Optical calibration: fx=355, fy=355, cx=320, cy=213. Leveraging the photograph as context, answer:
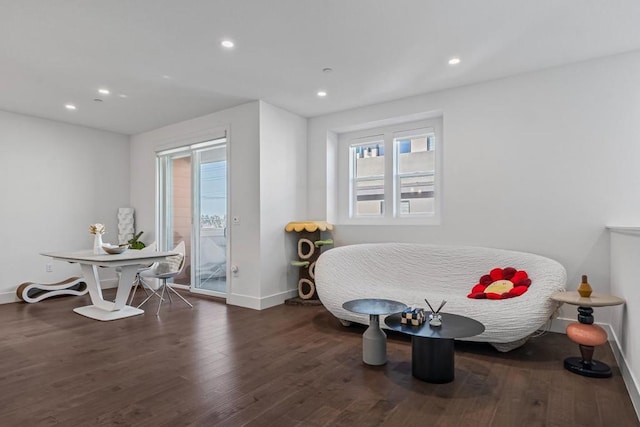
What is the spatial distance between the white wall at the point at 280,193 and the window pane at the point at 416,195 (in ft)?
4.86

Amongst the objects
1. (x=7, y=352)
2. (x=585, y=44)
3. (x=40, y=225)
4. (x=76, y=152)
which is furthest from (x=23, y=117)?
(x=585, y=44)

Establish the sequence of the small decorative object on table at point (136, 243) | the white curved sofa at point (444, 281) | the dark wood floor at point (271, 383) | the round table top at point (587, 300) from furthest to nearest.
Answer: the small decorative object on table at point (136, 243) < the white curved sofa at point (444, 281) < the round table top at point (587, 300) < the dark wood floor at point (271, 383)

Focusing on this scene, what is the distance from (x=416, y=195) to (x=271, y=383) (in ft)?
10.4

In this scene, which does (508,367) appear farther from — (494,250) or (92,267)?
(92,267)

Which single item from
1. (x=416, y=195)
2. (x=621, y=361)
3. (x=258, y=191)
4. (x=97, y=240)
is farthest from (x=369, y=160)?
(x=97, y=240)

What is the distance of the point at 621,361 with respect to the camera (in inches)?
104

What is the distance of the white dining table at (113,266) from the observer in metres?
3.87

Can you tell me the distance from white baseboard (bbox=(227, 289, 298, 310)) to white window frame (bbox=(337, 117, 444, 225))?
1404 mm

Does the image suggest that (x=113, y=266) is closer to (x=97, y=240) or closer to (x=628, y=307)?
(x=97, y=240)

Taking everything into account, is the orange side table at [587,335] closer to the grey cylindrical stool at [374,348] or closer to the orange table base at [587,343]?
the orange table base at [587,343]

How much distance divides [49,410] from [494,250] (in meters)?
3.91

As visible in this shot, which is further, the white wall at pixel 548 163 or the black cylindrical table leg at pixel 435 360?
the white wall at pixel 548 163

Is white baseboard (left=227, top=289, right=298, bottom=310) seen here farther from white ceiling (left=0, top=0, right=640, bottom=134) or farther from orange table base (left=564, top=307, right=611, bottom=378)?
orange table base (left=564, top=307, right=611, bottom=378)

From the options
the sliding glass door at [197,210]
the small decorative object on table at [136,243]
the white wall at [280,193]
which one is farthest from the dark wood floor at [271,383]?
the small decorative object on table at [136,243]
